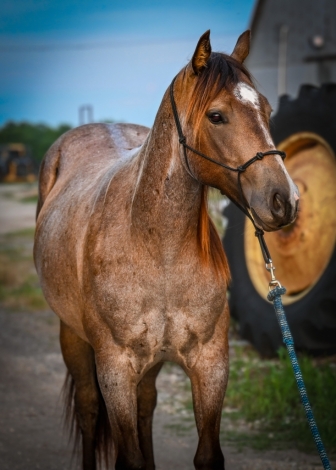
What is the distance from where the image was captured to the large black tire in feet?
16.4

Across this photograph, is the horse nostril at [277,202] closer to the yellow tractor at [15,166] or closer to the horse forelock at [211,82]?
the horse forelock at [211,82]

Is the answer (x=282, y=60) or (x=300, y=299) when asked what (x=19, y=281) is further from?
(x=300, y=299)

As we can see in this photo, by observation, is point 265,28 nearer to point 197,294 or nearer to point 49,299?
point 49,299

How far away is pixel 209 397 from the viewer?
302 centimetres

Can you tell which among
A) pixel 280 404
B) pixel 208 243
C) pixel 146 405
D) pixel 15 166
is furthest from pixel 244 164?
pixel 15 166

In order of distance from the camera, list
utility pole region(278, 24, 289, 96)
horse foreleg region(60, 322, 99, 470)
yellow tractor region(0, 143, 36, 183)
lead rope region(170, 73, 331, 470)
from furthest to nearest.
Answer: yellow tractor region(0, 143, 36, 183) < utility pole region(278, 24, 289, 96) < horse foreleg region(60, 322, 99, 470) < lead rope region(170, 73, 331, 470)

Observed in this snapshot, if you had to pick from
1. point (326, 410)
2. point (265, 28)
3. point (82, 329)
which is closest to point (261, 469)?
point (326, 410)

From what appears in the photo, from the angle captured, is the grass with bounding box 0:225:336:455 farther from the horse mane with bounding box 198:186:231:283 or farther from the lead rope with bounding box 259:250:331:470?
the horse mane with bounding box 198:186:231:283

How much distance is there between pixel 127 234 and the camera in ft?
9.95

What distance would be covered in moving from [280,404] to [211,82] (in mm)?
2758

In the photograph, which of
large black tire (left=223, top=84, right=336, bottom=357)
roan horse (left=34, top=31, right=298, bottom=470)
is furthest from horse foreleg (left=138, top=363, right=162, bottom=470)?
large black tire (left=223, top=84, right=336, bottom=357)

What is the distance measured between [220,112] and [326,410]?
259cm

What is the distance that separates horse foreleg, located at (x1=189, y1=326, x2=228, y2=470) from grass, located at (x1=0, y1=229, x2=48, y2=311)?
5.60 meters

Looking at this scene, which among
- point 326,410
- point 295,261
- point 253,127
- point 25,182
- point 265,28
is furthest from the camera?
point 25,182
